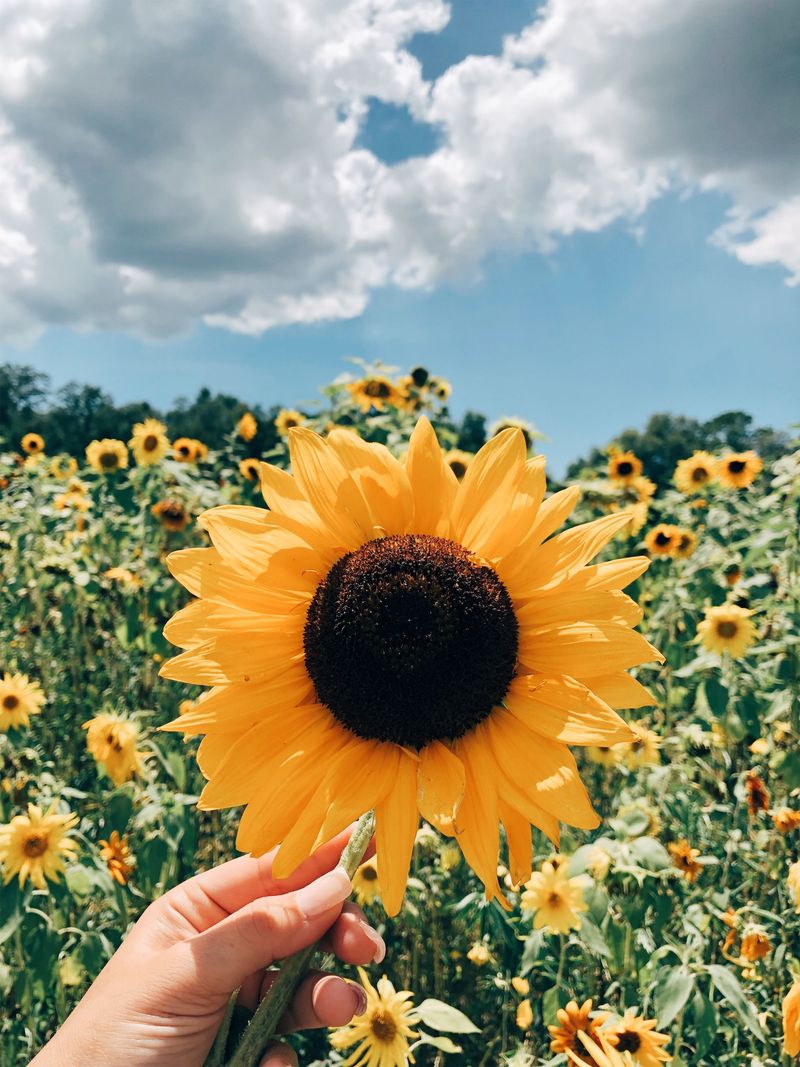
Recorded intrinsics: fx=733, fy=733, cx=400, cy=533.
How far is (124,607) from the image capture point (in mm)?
5180

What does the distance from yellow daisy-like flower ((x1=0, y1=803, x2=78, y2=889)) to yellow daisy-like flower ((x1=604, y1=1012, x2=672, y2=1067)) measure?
2.04 metres

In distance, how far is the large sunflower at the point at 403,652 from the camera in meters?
1.09

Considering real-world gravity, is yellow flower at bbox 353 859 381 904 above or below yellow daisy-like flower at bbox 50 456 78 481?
below

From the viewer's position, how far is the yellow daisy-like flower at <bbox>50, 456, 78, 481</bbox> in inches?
372

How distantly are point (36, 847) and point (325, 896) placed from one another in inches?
85.1

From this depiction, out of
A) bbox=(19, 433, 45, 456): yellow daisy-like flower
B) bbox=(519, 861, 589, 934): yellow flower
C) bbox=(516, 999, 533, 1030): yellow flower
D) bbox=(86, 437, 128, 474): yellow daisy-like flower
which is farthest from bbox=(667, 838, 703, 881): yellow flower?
bbox=(19, 433, 45, 456): yellow daisy-like flower

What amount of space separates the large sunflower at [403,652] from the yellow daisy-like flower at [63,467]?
8.89 m

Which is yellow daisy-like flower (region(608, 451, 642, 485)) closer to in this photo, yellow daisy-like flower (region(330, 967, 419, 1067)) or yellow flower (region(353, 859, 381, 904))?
yellow flower (region(353, 859, 381, 904))

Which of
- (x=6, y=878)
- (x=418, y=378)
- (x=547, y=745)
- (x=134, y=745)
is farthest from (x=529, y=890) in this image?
(x=418, y=378)

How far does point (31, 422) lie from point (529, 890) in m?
34.2

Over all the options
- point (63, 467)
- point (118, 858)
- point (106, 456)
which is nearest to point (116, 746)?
point (118, 858)

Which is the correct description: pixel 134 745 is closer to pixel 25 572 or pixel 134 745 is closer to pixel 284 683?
pixel 284 683

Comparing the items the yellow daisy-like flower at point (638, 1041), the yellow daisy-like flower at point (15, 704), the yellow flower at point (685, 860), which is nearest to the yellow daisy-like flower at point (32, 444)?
the yellow daisy-like flower at point (15, 704)

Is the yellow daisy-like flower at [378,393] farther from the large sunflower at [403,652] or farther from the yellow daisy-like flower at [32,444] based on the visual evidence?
the yellow daisy-like flower at [32,444]
